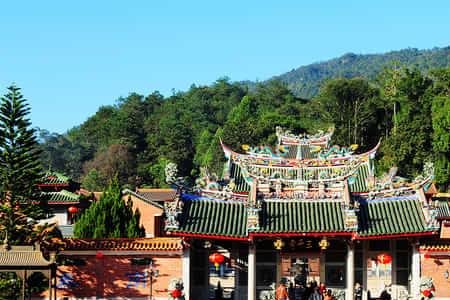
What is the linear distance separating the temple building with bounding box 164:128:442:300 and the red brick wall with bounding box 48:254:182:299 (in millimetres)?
903

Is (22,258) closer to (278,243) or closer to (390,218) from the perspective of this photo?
(278,243)

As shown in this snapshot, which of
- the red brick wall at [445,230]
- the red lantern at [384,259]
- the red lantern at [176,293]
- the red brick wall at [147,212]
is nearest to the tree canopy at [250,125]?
the red brick wall at [147,212]

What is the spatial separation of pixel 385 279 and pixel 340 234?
412 centimetres

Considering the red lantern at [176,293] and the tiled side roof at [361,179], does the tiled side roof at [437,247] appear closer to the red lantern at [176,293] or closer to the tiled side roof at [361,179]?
the red lantern at [176,293]

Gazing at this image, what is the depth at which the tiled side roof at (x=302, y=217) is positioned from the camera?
85.0 ft

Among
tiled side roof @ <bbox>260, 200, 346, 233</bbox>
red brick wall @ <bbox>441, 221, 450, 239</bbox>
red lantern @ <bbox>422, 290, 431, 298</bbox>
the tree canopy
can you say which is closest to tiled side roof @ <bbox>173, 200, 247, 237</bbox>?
tiled side roof @ <bbox>260, 200, 346, 233</bbox>

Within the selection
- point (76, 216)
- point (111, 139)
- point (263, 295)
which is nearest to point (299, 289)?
point (263, 295)

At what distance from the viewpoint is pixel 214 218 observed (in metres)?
26.6

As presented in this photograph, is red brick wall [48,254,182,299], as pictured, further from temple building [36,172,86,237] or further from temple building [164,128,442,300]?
temple building [36,172,86,237]

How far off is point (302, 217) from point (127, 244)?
5.74m

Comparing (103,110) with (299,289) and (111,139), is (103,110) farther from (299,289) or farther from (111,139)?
(299,289)

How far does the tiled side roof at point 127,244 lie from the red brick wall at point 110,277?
28 centimetres

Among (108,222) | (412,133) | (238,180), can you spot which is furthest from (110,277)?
(412,133)

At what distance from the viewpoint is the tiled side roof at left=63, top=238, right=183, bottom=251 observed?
26.2 m
